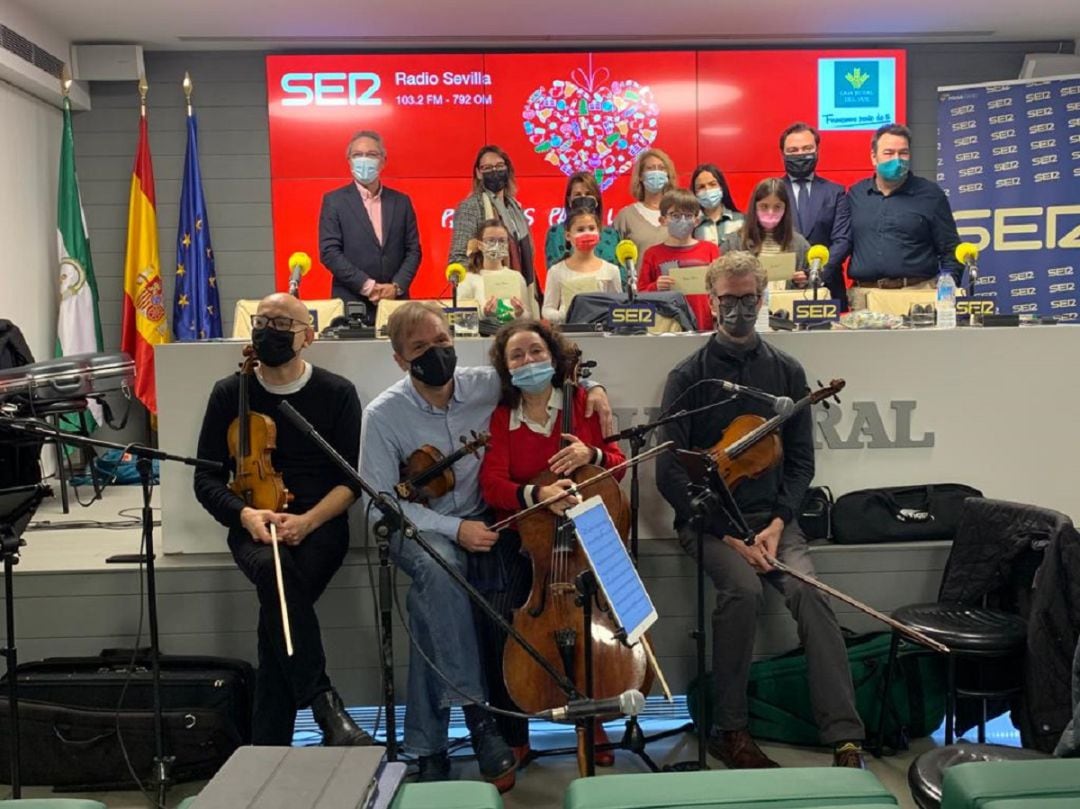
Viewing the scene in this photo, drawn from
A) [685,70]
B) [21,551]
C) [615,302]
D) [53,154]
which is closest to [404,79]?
[685,70]

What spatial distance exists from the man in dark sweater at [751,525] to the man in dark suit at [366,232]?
2452 mm

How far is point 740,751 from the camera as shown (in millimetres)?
2758

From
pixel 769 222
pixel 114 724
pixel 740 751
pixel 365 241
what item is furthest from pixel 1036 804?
pixel 365 241

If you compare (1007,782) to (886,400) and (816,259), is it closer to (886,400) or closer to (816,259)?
(886,400)

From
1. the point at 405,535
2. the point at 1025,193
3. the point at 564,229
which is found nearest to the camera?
the point at 405,535

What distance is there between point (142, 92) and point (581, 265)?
3447mm

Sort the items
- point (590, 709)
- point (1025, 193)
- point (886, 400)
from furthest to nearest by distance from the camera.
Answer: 1. point (1025, 193)
2. point (886, 400)
3. point (590, 709)

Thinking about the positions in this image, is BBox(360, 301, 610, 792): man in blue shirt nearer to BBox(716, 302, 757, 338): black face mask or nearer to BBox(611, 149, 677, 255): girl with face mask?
BBox(716, 302, 757, 338): black face mask

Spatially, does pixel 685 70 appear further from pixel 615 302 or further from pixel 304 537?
pixel 304 537

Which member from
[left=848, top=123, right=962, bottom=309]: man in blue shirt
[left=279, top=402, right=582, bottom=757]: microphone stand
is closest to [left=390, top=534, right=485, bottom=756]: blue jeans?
[left=279, top=402, right=582, bottom=757]: microphone stand

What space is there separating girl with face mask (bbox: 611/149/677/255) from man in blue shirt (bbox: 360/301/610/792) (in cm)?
195

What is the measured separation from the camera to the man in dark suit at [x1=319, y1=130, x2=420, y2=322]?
512 centimetres

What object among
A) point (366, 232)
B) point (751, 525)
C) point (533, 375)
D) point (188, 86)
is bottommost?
point (751, 525)

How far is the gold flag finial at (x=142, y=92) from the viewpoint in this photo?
6.09 m
